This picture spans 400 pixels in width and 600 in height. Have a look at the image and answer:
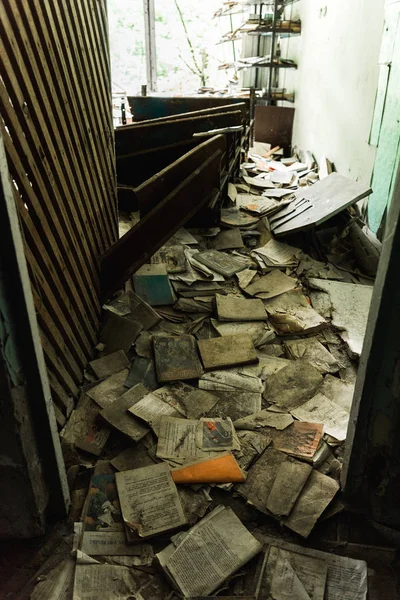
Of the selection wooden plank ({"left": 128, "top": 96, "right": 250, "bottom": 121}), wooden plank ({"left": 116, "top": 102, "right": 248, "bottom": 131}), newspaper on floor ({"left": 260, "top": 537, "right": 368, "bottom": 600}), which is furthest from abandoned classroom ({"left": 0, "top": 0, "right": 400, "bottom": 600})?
wooden plank ({"left": 128, "top": 96, "right": 250, "bottom": 121})

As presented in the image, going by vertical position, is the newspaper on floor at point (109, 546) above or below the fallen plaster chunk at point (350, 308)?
below

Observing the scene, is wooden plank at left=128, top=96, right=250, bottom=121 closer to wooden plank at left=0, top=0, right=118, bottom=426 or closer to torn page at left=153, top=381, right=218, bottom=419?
wooden plank at left=0, top=0, right=118, bottom=426

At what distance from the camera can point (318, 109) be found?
6.16 m

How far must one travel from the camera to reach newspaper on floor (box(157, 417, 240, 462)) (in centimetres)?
205

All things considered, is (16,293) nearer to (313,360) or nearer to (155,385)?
(155,385)

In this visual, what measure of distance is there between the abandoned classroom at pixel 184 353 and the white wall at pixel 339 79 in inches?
2.5

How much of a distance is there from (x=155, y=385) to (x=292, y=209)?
2580mm

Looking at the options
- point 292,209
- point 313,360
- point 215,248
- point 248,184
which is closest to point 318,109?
point 248,184

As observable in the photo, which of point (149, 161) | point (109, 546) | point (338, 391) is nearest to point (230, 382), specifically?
point (338, 391)

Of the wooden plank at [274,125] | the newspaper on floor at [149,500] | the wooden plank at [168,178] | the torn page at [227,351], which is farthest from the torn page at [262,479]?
the wooden plank at [274,125]

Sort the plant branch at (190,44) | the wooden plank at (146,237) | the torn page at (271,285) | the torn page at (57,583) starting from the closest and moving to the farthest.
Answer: the torn page at (57,583) → the wooden plank at (146,237) → the torn page at (271,285) → the plant branch at (190,44)

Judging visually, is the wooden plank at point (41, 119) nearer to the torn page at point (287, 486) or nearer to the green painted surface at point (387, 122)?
the torn page at point (287, 486)

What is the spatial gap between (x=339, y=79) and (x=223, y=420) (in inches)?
179

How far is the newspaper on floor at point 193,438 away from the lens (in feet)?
6.74
